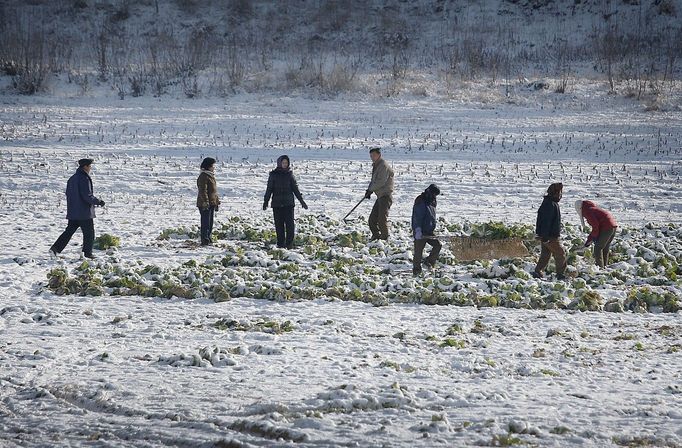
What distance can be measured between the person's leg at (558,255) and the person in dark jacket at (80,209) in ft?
24.9

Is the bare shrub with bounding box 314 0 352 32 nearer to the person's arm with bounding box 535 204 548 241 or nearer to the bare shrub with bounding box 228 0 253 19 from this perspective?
the bare shrub with bounding box 228 0 253 19

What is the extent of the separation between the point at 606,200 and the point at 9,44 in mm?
30571

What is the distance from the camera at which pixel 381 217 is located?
50.1 ft

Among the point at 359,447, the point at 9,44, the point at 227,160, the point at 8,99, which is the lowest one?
the point at 359,447

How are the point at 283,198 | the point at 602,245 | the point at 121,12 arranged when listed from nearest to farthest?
the point at 602,245 → the point at 283,198 → the point at 121,12

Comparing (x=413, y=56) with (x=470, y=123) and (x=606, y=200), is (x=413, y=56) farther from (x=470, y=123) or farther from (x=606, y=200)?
(x=606, y=200)

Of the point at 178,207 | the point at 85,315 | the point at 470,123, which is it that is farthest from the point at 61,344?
the point at 470,123

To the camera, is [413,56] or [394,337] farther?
[413,56]

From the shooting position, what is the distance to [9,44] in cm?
3891

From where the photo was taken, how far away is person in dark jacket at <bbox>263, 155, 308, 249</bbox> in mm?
14609

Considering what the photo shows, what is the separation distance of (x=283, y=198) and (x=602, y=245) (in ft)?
18.8

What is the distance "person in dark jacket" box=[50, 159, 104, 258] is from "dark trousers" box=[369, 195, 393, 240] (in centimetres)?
525

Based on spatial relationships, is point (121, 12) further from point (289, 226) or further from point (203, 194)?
point (289, 226)

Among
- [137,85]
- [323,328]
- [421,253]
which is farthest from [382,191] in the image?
[137,85]
